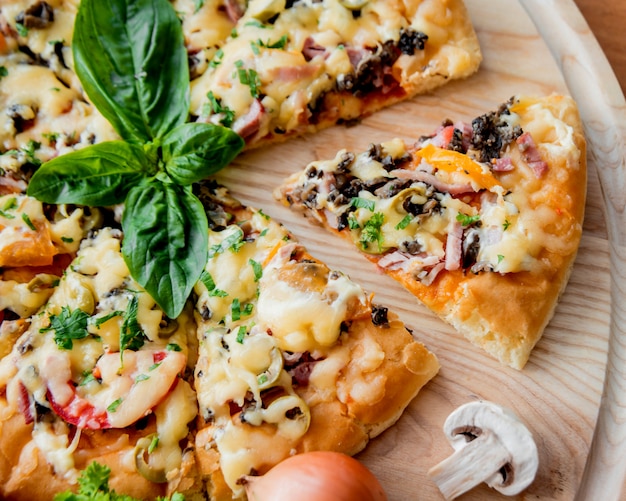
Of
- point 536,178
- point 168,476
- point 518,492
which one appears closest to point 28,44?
point 168,476

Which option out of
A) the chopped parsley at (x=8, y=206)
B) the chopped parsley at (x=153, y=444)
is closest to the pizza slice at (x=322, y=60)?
the chopped parsley at (x=8, y=206)

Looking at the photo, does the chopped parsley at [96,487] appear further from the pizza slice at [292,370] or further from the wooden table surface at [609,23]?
the wooden table surface at [609,23]

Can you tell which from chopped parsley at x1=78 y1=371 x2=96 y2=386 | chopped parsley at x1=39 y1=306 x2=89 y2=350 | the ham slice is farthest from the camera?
the ham slice

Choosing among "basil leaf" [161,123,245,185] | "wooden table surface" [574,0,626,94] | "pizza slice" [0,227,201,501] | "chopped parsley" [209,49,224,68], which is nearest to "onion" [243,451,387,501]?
"pizza slice" [0,227,201,501]

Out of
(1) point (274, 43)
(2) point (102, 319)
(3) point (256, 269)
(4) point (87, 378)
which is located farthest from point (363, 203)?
(4) point (87, 378)

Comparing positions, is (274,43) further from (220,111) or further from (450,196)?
(450,196)

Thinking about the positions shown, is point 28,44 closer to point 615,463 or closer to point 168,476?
point 168,476

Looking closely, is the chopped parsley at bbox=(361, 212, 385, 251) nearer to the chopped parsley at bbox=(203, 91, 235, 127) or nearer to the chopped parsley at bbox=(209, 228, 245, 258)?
the chopped parsley at bbox=(209, 228, 245, 258)
